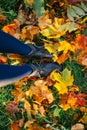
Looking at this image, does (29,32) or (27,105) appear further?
(29,32)

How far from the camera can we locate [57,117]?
260 cm

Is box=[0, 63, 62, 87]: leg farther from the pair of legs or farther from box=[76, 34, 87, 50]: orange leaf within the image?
box=[76, 34, 87, 50]: orange leaf

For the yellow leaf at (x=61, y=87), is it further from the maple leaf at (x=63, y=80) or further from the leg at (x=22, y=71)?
the leg at (x=22, y=71)

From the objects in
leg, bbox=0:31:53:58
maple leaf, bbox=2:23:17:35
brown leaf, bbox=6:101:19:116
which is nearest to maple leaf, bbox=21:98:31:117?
brown leaf, bbox=6:101:19:116

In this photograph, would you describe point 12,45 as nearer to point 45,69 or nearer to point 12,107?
point 45,69

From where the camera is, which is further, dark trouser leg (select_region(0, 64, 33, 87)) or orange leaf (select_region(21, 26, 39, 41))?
orange leaf (select_region(21, 26, 39, 41))

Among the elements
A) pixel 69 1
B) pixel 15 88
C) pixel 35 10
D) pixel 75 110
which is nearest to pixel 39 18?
pixel 35 10

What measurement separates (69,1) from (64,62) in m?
→ 0.48

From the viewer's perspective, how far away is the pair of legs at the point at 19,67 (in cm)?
238

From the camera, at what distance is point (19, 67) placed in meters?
2.56

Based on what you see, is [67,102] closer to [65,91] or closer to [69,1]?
[65,91]

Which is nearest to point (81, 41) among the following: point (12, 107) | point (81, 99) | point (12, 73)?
point (81, 99)

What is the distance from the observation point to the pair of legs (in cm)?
238

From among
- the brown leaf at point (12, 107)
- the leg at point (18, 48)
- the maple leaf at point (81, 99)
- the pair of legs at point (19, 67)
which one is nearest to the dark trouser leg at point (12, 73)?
the pair of legs at point (19, 67)
